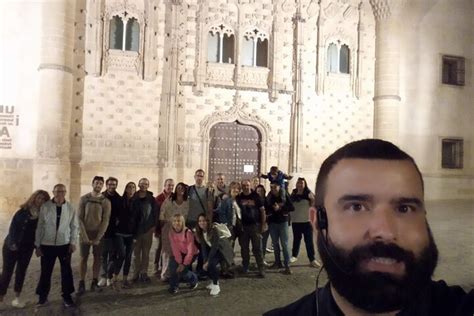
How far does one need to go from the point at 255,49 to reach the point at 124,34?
5.37 metres

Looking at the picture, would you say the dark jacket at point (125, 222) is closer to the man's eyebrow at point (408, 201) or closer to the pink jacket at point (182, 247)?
the pink jacket at point (182, 247)

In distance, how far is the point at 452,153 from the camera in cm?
1892

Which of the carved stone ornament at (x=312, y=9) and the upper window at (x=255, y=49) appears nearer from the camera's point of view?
the upper window at (x=255, y=49)

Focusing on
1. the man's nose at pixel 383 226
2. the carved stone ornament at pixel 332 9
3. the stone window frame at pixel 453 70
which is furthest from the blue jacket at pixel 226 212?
the stone window frame at pixel 453 70

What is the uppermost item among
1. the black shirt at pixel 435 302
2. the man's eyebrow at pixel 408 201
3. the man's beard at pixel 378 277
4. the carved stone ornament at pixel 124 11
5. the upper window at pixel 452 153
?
the carved stone ornament at pixel 124 11

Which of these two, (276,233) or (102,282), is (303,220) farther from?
(102,282)

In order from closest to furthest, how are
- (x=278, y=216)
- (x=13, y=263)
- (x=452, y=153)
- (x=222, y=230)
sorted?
1. (x=13, y=263)
2. (x=222, y=230)
3. (x=278, y=216)
4. (x=452, y=153)

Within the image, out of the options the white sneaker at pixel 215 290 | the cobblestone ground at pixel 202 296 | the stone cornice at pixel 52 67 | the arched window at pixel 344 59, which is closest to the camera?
the cobblestone ground at pixel 202 296

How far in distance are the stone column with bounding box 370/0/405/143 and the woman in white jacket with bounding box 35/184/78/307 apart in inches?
577

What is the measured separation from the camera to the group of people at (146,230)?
17.6 ft

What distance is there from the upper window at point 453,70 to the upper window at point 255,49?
885 centimetres

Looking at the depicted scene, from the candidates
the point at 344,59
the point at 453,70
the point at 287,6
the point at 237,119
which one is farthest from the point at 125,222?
the point at 453,70

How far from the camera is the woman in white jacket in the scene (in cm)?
530

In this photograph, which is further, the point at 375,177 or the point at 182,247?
the point at 182,247
